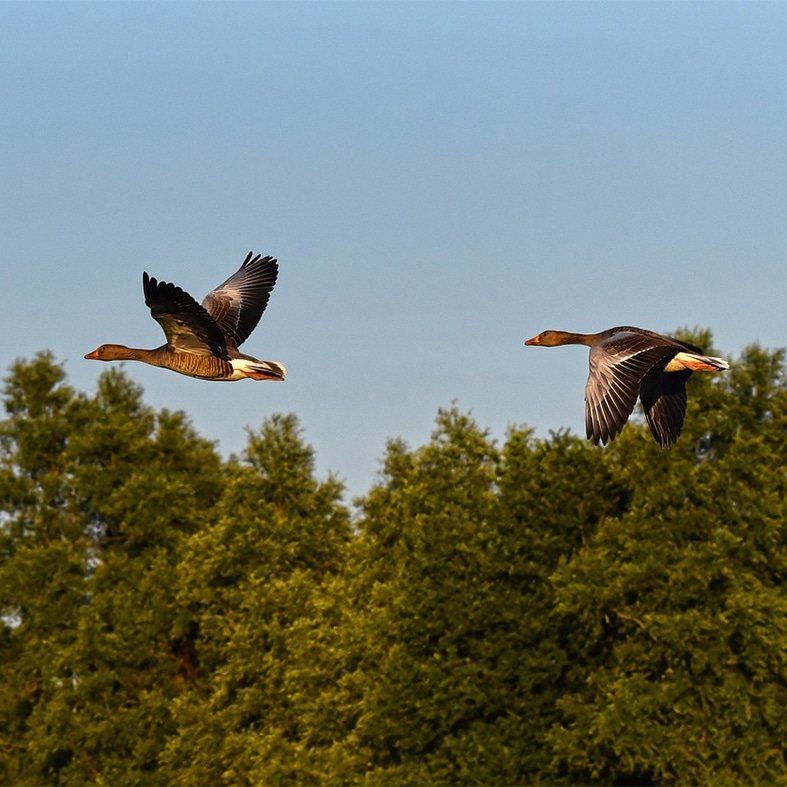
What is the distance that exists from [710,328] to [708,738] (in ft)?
42.1

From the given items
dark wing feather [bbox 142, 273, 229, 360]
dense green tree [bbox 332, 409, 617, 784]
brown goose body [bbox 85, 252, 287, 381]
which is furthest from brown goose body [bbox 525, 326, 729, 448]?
dense green tree [bbox 332, 409, 617, 784]

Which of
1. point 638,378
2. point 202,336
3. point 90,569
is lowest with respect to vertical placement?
point 638,378

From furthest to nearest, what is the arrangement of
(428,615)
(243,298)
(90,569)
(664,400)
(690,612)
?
(90,569)
(428,615)
(690,612)
(243,298)
(664,400)

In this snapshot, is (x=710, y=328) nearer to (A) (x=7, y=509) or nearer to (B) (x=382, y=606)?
(B) (x=382, y=606)

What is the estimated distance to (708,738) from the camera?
172ft

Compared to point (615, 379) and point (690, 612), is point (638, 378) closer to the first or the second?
point (615, 379)

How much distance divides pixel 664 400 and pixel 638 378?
3392mm

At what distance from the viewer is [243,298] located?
86.4 ft

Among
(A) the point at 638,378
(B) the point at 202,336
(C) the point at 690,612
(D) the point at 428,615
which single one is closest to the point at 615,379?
(A) the point at 638,378

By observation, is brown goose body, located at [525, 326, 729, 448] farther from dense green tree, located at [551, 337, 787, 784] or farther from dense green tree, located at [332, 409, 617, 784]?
dense green tree, located at [332, 409, 617, 784]

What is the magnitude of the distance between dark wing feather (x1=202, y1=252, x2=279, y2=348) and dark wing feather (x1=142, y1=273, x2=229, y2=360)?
1273 mm

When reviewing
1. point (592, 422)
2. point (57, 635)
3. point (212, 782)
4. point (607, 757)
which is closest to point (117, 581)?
point (57, 635)

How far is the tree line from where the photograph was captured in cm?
5262

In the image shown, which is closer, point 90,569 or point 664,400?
point 664,400
